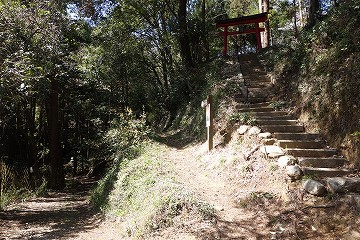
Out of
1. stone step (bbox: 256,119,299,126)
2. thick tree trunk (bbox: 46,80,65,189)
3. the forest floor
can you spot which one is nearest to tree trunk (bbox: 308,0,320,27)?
stone step (bbox: 256,119,299,126)

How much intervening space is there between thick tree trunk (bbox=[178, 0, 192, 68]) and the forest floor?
633 centimetres

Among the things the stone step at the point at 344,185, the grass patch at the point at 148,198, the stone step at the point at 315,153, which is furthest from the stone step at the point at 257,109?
the stone step at the point at 344,185

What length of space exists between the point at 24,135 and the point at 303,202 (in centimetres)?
1446

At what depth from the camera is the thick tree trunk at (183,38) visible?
1390 centimetres

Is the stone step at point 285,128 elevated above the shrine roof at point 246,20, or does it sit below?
below

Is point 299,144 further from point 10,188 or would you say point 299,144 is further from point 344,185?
point 10,188

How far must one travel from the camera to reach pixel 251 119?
746cm

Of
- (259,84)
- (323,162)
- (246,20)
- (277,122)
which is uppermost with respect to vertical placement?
(246,20)

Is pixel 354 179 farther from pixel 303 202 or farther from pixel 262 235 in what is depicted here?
pixel 262 235

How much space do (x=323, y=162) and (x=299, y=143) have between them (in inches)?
29.1

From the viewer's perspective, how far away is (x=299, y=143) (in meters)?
6.21

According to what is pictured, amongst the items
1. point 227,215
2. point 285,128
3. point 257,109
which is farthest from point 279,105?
point 227,215

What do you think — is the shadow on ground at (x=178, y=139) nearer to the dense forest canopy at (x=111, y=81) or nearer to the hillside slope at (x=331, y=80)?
the dense forest canopy at (x=111, y=81)

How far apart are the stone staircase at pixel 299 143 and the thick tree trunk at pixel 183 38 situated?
4879mm
